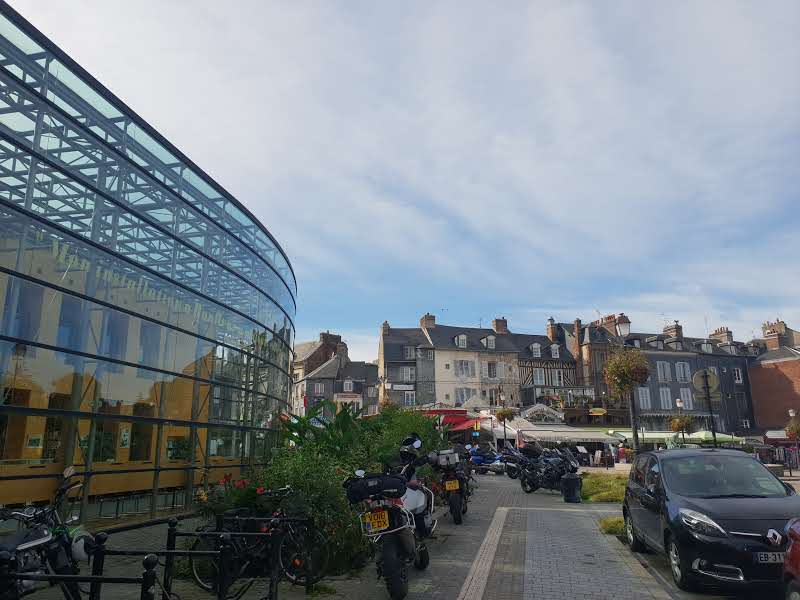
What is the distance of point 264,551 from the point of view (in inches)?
239

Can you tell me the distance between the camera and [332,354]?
59.7 m

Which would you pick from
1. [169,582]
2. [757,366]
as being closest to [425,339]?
[757,366]

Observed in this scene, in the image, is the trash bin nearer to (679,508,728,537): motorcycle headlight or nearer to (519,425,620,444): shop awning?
(679,508,728,537): motorcycle headlight

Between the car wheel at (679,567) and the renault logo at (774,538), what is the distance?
84 cm

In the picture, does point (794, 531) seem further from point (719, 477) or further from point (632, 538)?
point (632, 538)

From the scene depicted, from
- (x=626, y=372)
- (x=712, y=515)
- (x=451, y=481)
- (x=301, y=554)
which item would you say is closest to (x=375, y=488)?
(x=301, y=554)

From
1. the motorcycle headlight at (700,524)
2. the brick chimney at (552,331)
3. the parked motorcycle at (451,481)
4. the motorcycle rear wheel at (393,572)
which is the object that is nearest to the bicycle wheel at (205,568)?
the motorcycle rear wheel at (393,572)

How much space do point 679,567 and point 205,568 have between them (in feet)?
17.4

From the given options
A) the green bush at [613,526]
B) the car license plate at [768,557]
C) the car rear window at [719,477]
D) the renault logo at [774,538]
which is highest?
the car rear window at [719,477]

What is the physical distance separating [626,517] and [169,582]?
6961 mm

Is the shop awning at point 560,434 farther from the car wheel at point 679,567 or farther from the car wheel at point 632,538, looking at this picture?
the car wheel at point 679,567

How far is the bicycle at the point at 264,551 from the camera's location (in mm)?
5973

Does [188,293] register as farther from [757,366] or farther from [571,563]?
[757,366]

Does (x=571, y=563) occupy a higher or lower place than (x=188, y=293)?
lower
